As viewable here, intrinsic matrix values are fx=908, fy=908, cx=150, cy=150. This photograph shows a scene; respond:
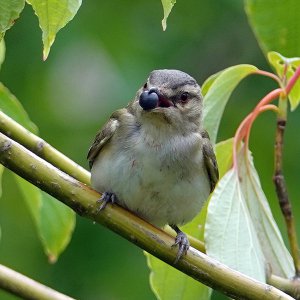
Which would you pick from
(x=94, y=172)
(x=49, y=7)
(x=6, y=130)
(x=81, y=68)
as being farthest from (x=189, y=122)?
(x=81, y=68)

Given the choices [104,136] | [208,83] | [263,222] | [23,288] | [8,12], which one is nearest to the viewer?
[8,12]

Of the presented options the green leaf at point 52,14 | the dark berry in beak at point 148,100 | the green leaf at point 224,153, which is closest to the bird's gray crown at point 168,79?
the dark berry in beak at point 148,100

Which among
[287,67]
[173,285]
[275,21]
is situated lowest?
[173,285]

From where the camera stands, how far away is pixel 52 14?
1.83 metres

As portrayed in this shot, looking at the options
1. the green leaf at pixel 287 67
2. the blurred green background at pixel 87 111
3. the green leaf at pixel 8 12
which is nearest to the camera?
the green leaf at pixel 8 12

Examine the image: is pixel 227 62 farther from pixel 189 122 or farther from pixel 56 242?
pixel 56 242

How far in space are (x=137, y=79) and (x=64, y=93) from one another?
Result: 0.56m

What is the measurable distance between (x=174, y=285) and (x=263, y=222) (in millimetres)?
376

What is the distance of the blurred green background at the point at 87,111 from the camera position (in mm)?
5160

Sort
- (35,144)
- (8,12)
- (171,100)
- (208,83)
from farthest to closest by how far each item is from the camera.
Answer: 1. (171,100)
2. (208,83)
3. (35,144)
4. (8,12)

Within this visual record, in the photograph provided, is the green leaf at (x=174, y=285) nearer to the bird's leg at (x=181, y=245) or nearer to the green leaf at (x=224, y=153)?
the bird's leg at (x=181, y=245)

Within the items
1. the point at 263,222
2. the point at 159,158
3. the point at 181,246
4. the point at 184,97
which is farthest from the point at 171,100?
the point at 181,246

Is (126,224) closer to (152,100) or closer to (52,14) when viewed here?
(152,100)

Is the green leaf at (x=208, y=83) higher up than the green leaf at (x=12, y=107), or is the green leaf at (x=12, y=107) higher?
the green leaf at (x=208, y=83)
